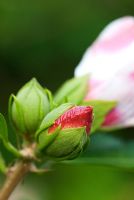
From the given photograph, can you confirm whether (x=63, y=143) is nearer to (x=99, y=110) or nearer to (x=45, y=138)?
(x=45, y=138)

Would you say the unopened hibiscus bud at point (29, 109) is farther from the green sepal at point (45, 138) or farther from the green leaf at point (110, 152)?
the green leaf at point (110, 152)

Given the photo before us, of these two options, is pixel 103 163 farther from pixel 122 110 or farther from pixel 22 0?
pixel 22 0

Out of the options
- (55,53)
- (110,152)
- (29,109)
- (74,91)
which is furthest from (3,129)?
(55,53)

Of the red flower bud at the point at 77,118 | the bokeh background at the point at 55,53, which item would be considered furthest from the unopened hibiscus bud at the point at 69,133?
the bokeh background at the point at 55,53

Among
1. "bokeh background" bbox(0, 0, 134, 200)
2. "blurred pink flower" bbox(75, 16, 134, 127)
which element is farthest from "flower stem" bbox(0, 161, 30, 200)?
"bokeh background" bbox(0, 0, 134, 200)

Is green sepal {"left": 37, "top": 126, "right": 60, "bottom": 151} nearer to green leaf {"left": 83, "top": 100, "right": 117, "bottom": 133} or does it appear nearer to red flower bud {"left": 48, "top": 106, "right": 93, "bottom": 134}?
red flower bud {"left": 48, "top": 106, "right": 93, "bottom": 134}
